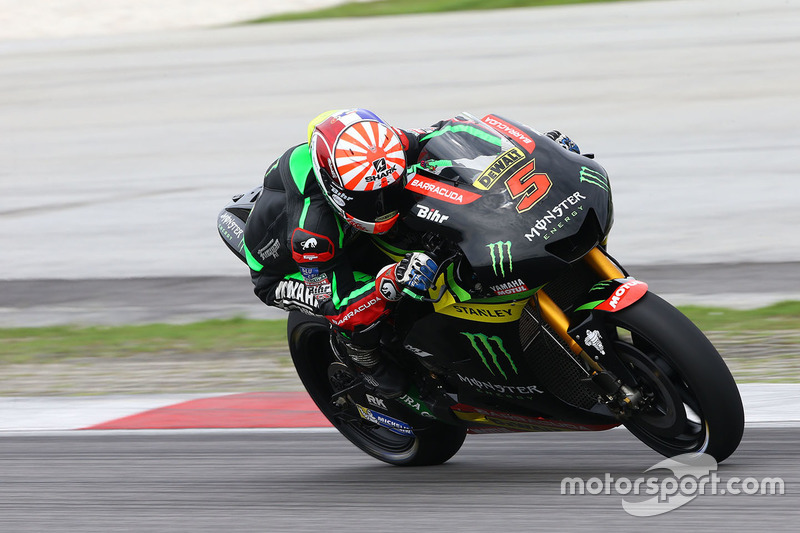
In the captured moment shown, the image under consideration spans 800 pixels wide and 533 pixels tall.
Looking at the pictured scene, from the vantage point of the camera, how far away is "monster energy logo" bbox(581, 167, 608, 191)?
4.15 m

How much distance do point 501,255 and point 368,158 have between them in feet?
1.91

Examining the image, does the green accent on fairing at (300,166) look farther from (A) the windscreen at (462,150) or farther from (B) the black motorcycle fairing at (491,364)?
(B) the black motorcycle fairing at (491,364)

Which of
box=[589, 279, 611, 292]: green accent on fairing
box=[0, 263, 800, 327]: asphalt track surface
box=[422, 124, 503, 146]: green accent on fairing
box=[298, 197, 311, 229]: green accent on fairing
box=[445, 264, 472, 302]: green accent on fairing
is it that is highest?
box=[422, 124, 503, 146]: green accent on fairing

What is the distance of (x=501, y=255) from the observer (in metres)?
3.98

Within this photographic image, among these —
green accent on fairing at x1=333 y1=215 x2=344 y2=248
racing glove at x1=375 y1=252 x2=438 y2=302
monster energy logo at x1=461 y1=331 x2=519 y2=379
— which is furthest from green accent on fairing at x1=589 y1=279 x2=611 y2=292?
green accent on fairing at x1=333 y1=215 x2=344 y2=248

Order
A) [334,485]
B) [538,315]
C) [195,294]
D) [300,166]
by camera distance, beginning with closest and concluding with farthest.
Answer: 1. [538,315]
2. [300,166]
3. [334,485]
4. [195,294]

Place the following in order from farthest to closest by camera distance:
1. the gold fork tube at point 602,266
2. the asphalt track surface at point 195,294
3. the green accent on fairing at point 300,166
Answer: the asphalt track surface at point 195,294 → the green accent on fairing at point 300,166 → the gold fork tube at point 602,266

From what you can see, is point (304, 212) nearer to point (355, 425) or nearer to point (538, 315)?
point (538, 315)

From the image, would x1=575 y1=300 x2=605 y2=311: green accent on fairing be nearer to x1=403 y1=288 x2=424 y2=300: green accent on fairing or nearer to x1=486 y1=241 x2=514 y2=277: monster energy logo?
x1=486 y1=241 x2=514 y2=277: monster energy logo

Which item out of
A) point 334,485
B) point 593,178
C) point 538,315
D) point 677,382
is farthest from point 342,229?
point 677,382

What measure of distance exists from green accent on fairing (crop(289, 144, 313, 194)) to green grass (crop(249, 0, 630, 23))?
25092 millimetres

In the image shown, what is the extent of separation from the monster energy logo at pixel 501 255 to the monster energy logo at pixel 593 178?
41 centimetres

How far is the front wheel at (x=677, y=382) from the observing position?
3.86m

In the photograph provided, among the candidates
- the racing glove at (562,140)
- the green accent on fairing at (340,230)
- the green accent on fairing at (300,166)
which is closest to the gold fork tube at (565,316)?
the racing glove at (562,140)
